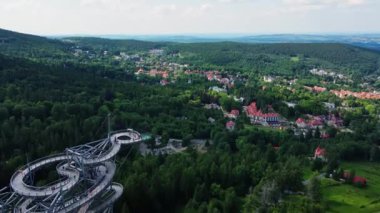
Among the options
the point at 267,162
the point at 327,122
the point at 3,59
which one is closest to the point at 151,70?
the point at 3,59

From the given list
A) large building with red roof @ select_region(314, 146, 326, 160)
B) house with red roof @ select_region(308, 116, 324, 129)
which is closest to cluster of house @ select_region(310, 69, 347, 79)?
house with red roof @ select_region(308, 116, 324, 129)

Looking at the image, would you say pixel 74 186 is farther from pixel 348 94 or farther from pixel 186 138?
pixel 348 94

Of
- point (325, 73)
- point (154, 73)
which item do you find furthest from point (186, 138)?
point (325, 73)

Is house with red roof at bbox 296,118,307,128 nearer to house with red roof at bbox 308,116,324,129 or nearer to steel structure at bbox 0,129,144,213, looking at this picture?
house with red roof at bbox 308,116,324,129

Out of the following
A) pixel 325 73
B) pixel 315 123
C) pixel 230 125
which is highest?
pixel 230 125

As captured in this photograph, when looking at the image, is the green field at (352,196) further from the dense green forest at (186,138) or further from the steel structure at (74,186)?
the steel structure at (74,186)

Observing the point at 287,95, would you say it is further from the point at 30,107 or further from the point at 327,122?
the point at 30,107
